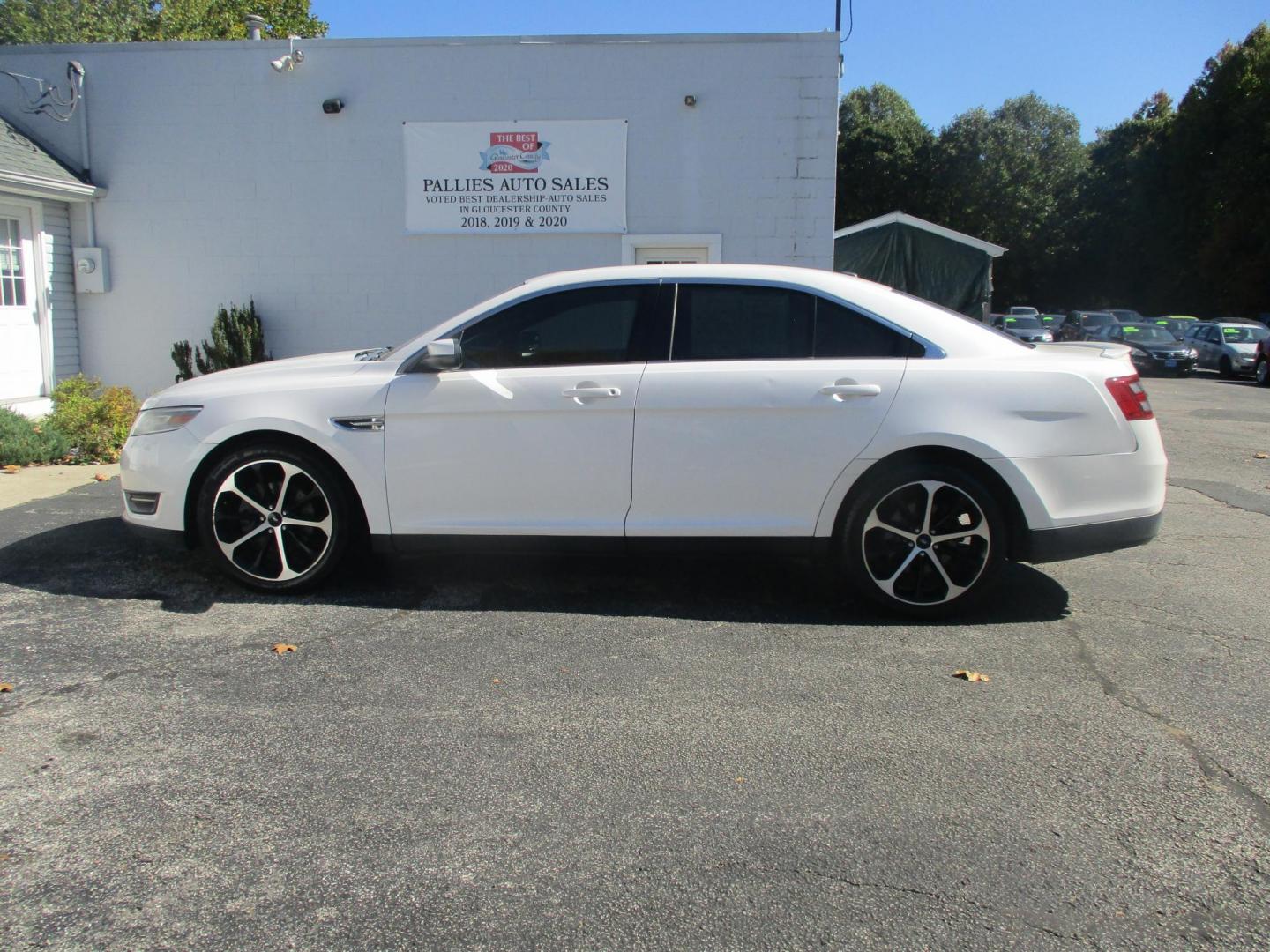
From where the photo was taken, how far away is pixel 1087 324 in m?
34.3

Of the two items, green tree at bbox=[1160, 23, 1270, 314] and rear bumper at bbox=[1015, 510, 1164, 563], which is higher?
green tree at bbox=[1160, 23, 1270, 314]

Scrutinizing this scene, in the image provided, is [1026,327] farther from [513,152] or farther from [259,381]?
[259,381]

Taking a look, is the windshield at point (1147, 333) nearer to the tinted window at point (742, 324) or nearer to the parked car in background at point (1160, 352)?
the parked car in background at point (1160, 352)

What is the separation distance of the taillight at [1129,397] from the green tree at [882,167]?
46.8 m

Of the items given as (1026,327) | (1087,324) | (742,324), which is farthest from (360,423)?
(1087,324)

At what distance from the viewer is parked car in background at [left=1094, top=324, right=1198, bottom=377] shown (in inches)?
1045

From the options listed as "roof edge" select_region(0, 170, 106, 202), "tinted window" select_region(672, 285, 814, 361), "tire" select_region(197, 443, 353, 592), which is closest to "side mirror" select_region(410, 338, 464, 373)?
"tire" select_region(197, 443, 353, 592)

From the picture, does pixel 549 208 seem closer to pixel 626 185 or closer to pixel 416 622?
pixel 626 185

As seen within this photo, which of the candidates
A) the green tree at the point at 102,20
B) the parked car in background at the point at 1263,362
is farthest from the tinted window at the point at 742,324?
the green tree at the point at 102,20

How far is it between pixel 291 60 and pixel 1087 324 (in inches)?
1190

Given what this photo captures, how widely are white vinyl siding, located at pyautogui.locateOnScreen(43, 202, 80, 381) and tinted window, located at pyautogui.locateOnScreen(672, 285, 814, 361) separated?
9220 millimetres

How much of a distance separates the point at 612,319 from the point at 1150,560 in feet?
12.0

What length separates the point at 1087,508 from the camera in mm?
4762

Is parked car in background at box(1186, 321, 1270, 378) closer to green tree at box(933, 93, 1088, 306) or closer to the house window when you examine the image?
green tree at box(933, 93, 1088, 306)
